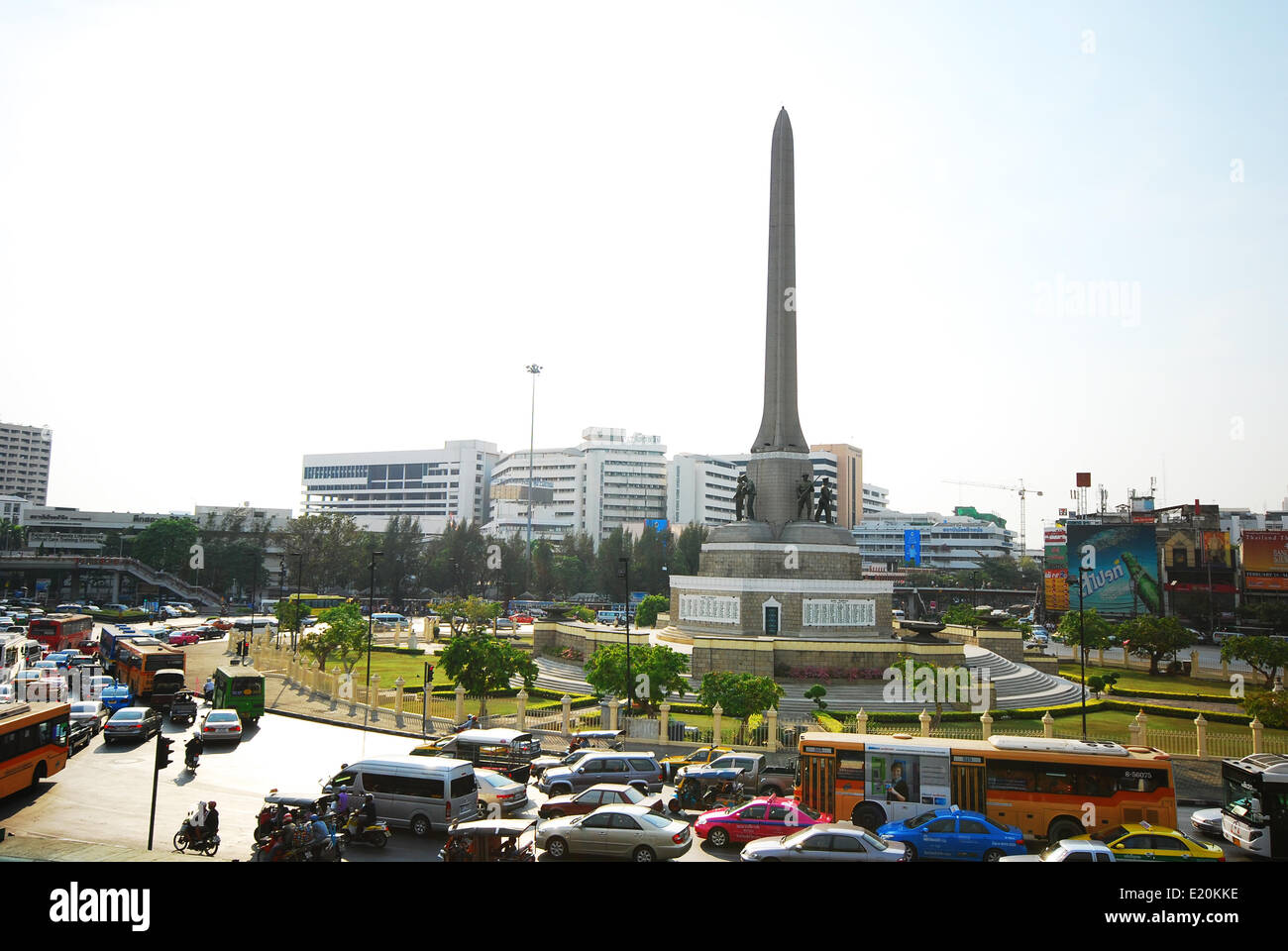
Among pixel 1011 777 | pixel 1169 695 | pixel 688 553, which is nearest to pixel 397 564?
pixel 688 553

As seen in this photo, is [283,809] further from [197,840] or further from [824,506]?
[824,506]

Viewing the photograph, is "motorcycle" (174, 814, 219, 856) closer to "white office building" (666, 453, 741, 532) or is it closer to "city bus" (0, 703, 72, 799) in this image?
"city bus" (0, 703, 72, 799)

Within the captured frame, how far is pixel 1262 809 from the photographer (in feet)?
50.2

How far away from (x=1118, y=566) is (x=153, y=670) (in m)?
66.4

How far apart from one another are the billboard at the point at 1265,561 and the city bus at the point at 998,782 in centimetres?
6002

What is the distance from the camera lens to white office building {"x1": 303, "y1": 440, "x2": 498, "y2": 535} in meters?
123

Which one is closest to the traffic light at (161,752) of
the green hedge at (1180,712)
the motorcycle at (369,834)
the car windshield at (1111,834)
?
the motorcycle at (369,834)

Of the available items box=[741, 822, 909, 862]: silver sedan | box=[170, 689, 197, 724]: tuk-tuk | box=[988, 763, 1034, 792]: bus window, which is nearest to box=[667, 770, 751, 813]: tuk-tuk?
box=[741, 822, 909, 862]: silver sedan

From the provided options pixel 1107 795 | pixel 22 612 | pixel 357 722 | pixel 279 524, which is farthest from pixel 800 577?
pixel 279 524

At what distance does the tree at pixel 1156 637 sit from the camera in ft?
137

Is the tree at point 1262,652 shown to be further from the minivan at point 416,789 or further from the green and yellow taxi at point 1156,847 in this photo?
the minivan at point 416,789

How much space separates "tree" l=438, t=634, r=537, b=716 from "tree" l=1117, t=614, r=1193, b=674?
3160 centimetres

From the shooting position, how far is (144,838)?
1542 centimetres
